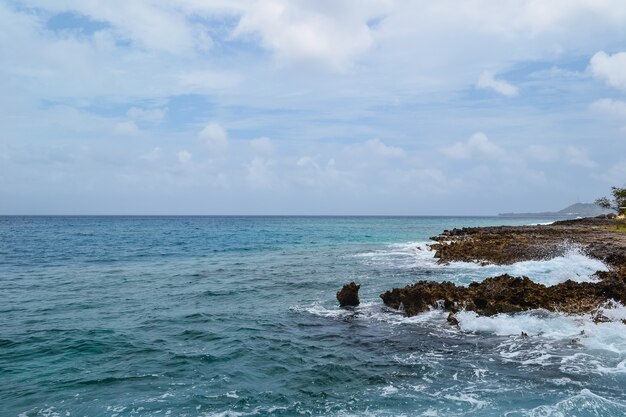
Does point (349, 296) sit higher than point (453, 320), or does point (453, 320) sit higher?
point (349, 296)

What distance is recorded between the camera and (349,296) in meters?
20.2

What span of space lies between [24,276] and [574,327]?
1224 inches

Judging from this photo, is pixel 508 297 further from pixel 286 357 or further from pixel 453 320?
pixel 286 357

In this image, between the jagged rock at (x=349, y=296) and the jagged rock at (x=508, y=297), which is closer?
the jagged rock at (x=508, y=297)

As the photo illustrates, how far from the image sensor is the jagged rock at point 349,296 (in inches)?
792

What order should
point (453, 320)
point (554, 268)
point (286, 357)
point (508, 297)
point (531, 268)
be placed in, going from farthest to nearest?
point (531, 268), point (554, 268), point (508, 297), point (453, 320), point (286, 357)

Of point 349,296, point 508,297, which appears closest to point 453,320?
point 508,297

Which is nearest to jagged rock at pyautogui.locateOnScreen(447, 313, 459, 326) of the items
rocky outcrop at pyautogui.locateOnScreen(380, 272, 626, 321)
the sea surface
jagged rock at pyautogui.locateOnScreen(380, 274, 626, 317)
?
the sea surface

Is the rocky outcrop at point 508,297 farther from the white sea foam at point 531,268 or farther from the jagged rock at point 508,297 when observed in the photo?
the white sea foam at point 531,268

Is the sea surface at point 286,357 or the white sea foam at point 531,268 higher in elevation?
the white sea foam at point 531,268

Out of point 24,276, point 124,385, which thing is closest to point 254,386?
point 124,385

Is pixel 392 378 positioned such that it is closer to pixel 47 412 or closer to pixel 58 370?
pixel 47 412

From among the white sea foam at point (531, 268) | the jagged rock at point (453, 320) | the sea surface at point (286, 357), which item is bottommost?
the sea surface at point (286, 357)

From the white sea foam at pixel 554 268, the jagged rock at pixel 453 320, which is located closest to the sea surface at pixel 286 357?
the jagged rock at pixel 453 320
